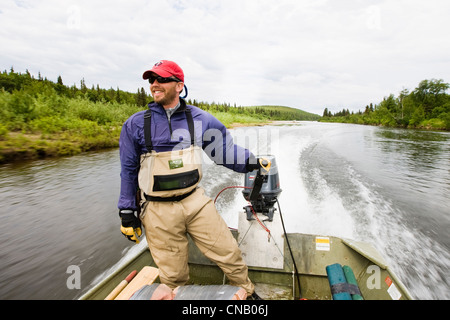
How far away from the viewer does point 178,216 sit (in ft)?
5.71

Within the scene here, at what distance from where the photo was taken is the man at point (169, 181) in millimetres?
1691

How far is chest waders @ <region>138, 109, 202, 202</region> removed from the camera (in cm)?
167

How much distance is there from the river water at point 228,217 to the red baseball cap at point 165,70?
10.2ft

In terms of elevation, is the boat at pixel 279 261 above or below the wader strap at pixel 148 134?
below

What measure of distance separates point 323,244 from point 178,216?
1.81 metres

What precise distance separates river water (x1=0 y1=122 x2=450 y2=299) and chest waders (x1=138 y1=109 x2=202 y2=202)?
95.3 inches

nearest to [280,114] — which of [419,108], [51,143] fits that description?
[419,108]

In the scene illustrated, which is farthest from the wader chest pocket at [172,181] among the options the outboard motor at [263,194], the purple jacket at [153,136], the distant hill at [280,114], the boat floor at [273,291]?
the distant hill at [280,114]

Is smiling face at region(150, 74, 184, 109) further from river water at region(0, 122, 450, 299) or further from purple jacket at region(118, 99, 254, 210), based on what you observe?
river water at region(0, 122, 450, 299)

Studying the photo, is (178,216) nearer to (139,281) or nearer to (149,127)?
(149,127)

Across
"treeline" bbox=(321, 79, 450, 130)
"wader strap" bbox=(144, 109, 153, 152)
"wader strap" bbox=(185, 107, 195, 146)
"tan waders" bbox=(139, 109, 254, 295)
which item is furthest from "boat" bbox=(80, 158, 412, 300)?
"treeline" bbox=(321, 79, 450, 130)

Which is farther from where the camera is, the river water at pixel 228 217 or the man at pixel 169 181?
the river water at pixel 228 217

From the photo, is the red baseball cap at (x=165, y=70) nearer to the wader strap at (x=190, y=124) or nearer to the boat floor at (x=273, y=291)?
the wader strap at (x=190, y=124)
